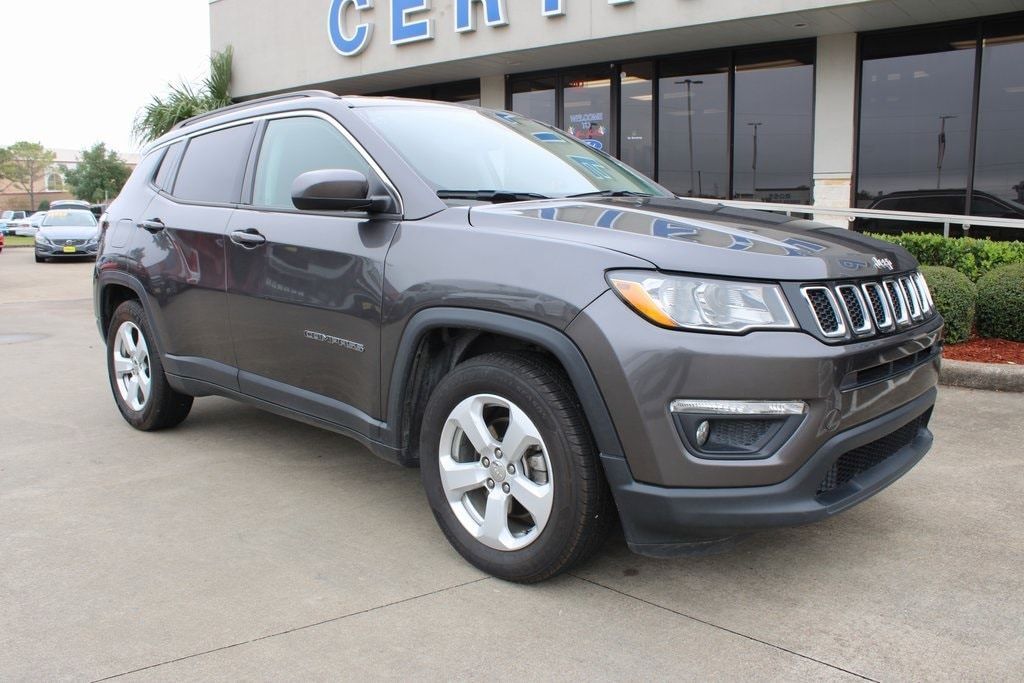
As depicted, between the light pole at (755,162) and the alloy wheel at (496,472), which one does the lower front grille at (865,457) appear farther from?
the light pole at (755,162)

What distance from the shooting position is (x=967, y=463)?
175 inches

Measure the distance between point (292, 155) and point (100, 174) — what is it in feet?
243

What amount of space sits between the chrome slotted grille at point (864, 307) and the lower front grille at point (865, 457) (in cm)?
39

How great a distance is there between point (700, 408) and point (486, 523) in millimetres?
943

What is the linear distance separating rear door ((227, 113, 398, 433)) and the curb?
405 centimetres

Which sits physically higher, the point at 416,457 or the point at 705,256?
the point at 705,256

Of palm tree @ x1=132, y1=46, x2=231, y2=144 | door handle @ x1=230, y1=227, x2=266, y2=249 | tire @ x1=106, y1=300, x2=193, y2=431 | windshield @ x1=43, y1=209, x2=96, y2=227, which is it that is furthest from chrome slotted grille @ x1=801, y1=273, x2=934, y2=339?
windshield @ x1=43, y1=209, x2=96, y2=227

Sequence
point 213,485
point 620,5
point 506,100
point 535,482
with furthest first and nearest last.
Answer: point 506,100
point 620,5
point 213,485
point 535,482

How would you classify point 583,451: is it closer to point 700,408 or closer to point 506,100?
point 700,408

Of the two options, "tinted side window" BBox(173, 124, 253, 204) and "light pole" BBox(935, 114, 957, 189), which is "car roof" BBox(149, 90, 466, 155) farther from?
"light pole" BBox(935, 114, 957, 189)

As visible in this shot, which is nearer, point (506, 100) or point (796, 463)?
point (796, 463)

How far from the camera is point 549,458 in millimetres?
2912

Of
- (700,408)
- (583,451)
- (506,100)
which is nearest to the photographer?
(700,408)

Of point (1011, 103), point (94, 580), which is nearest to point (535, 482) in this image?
point (94, 580)
